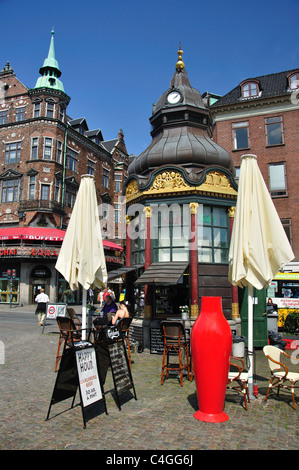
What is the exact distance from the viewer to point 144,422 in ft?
17.0

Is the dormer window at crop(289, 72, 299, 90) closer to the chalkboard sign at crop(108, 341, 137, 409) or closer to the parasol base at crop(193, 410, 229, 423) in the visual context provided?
the chalkboard sign at crop(108, 341, 137, 409)

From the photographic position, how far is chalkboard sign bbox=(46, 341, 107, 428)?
17.2 ft

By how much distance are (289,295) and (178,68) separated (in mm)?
12572

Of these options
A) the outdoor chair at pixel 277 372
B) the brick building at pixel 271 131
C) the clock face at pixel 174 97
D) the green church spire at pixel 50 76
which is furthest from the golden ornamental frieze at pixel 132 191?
the green church spire at pixel 50 76

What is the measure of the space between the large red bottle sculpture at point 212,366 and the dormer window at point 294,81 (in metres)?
28.6

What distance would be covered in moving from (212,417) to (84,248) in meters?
4.26

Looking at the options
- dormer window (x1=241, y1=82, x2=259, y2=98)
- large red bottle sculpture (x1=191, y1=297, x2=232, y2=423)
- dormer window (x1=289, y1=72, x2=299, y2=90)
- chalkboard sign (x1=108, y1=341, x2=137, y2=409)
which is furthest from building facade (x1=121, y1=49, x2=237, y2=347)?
dormer window (x1=241, y1=82, x2=259, y2=98)

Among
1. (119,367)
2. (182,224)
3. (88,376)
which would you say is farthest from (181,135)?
(88,376)

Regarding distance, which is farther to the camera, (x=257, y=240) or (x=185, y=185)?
(x=185, y=185)

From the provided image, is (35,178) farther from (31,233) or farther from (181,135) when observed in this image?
(181,135)

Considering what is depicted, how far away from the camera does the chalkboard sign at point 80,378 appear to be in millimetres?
5238

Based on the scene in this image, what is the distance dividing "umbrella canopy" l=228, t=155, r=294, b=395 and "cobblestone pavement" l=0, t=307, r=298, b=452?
109 cm
